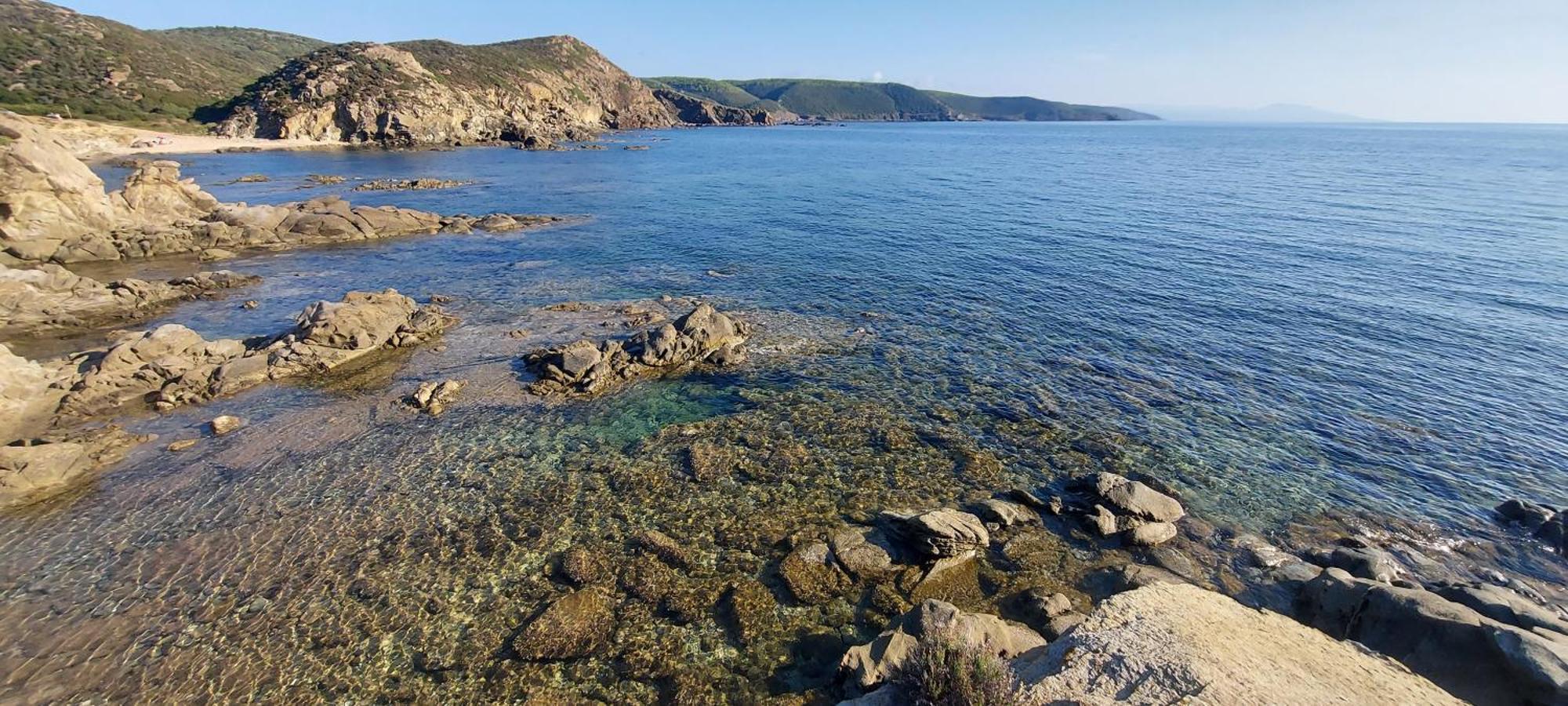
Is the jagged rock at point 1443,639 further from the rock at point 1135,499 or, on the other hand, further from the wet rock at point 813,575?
the wet rock at point 813,575

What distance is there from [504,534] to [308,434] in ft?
35.9

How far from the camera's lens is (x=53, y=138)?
43531mm

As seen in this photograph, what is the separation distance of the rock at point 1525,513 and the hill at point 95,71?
16650 cm

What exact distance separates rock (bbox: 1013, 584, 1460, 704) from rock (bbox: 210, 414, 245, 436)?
2791 centimetres

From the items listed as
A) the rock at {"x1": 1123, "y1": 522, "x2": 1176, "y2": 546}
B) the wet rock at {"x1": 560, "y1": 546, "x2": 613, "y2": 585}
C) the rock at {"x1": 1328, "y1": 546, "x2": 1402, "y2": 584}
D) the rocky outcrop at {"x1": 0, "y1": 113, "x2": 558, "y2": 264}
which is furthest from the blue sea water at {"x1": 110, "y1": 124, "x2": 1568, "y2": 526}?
the wet rock at {"x1": 560, "y1": 546, "x2": 613, "y2": 585}

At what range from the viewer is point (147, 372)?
25531 mm

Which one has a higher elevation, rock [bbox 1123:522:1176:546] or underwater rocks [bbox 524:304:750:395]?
underwater rocks [bbox 524:304:750:395]

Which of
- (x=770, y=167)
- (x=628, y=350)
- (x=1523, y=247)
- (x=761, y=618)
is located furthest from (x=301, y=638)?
(x=770, y=167)

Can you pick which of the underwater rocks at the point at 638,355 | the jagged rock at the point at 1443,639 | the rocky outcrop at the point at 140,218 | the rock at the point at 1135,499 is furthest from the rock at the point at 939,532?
the rocky outcrop at the point at 140,218

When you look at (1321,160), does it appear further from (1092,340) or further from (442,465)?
(442,465)

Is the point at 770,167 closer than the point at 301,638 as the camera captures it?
No

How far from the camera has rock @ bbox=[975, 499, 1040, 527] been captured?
18984mm

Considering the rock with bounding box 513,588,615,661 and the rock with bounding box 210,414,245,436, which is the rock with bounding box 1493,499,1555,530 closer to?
the rock with bounding box 513,588,615,661

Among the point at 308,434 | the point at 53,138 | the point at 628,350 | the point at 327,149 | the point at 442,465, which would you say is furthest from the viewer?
the point at 327,149
